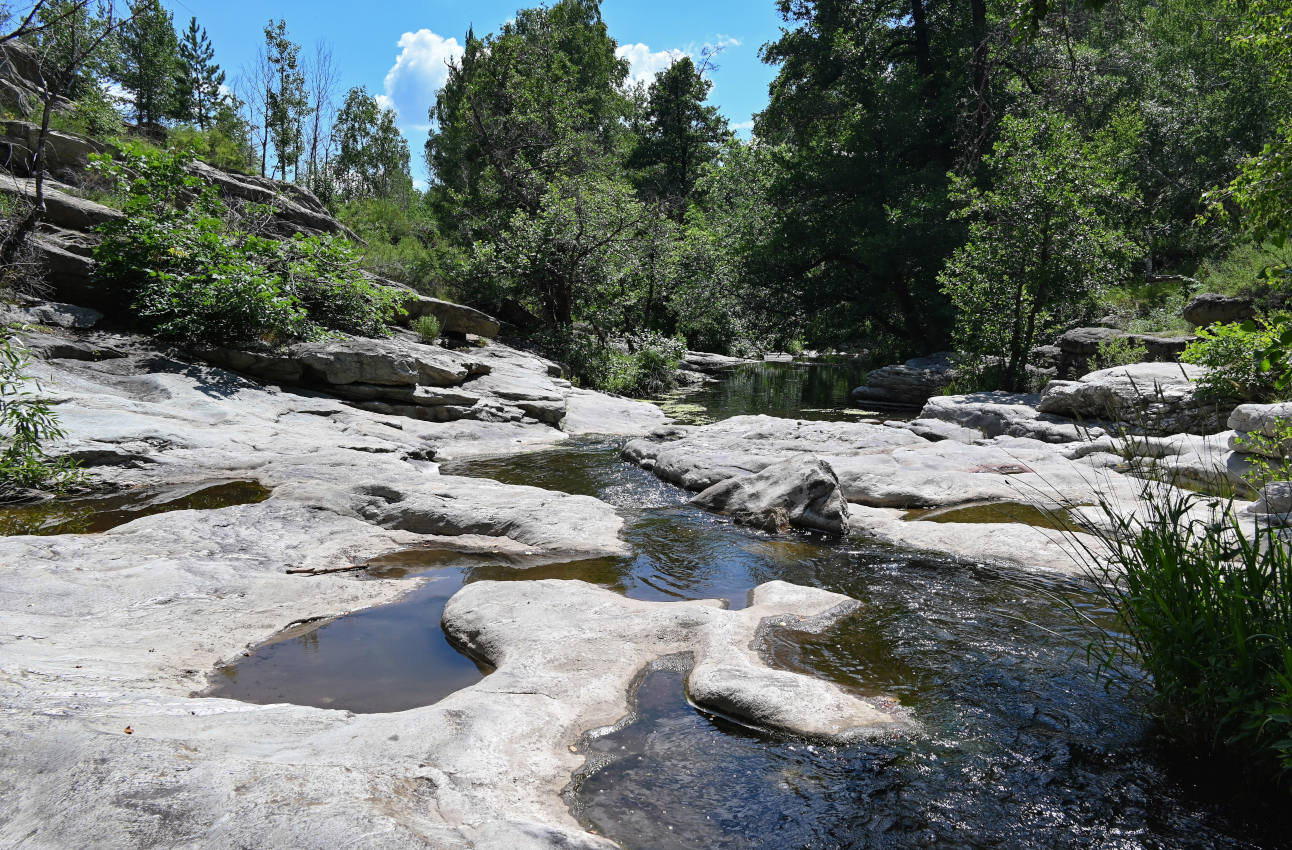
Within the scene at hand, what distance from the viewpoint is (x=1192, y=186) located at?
26312mm

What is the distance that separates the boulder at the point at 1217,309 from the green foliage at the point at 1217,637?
13.3 m

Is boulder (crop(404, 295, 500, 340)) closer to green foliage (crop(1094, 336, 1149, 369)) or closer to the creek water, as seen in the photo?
the creek water

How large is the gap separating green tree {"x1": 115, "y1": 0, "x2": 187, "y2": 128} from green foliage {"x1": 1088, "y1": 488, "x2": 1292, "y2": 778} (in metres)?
40.9

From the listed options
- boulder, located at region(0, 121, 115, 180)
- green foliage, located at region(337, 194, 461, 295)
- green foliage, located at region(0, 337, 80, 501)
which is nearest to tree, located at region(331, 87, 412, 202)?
green foliage, located at region(337, 194, 461, 295)

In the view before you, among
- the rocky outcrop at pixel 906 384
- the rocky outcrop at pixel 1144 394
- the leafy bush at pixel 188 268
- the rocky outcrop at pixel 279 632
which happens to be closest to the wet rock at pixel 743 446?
the rocky outcrop at pixel 279 632

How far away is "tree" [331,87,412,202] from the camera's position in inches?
1914

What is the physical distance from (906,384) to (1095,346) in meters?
5.29

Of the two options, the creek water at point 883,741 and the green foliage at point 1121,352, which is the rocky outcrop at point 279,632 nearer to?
the creek water at point 883,741

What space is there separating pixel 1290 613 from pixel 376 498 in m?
7.07

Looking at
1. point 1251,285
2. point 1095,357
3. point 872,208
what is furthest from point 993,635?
point 872,208

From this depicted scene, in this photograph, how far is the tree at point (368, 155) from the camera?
48.6m

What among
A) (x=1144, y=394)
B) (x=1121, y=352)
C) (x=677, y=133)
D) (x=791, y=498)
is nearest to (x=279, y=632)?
(x=791, y=498)

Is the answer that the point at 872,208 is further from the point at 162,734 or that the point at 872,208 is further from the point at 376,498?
the point at 162,734

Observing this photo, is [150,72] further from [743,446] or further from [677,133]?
[743,446]
